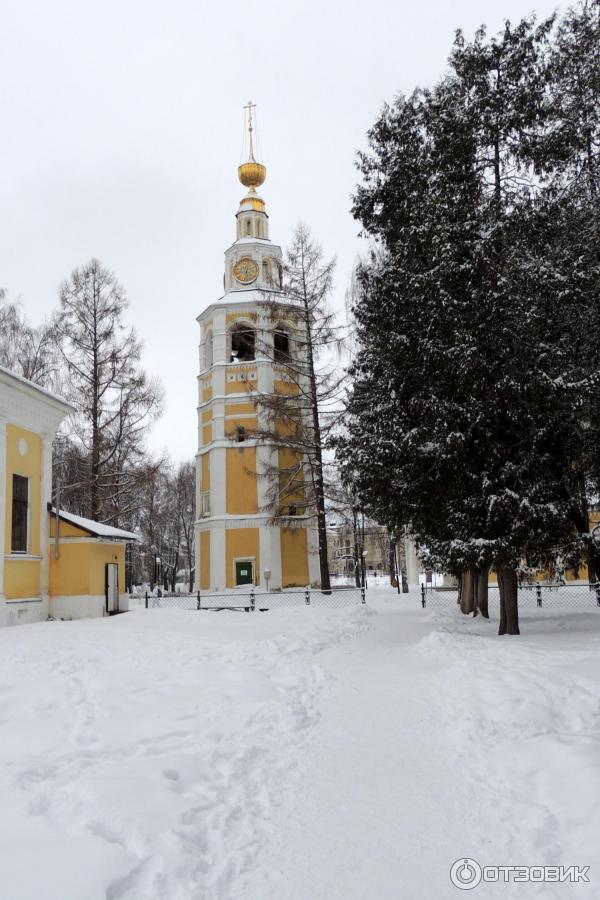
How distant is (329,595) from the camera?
2355 cm

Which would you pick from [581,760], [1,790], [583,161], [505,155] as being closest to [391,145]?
[505,155]

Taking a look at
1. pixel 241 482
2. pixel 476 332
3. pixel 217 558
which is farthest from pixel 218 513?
pixel 476 332

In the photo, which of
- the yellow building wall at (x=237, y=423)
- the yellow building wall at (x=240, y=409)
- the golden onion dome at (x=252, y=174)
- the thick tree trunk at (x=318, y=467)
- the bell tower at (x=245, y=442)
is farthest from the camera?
the golden onion dome at (x=252, y=174)

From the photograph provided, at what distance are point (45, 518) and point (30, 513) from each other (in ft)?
1.89

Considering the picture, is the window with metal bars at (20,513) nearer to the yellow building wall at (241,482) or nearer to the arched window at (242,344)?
the yellow building wall at (241,482)

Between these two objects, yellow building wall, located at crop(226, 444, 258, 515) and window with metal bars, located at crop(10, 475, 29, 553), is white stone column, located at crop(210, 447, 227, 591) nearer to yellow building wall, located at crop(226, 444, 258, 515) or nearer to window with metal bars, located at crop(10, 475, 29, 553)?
yellow building wall, located at crop(226, 444, 258, 515)

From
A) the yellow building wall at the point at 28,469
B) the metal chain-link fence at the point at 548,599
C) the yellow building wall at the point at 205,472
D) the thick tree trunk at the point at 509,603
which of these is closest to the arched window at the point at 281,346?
the yellow building wall at the point at 205,472

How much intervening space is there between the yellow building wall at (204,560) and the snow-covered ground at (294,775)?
2027 centimetres

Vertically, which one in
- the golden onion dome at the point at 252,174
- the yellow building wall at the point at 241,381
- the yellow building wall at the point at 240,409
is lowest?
the yellow building wall at the point at 240,409

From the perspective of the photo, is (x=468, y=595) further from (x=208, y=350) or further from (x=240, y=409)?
(x=208, y=350)

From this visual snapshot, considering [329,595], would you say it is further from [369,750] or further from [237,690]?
[369,750]

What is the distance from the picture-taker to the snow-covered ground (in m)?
3.50

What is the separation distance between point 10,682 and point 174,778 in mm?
3743

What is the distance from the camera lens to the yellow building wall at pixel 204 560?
2983 centimetres
